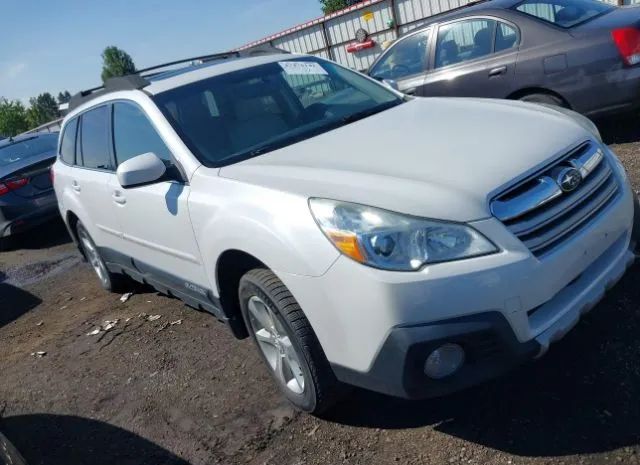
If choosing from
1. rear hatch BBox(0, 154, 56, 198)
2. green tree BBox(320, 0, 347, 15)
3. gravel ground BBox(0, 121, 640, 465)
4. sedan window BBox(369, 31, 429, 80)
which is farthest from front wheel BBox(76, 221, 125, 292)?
green tree BBox(320, 0, 347, 15)

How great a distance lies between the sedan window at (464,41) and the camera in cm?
618

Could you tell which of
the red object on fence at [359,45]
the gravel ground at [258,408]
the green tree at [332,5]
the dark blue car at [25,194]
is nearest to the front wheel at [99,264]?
the gravel ground at [258,408]

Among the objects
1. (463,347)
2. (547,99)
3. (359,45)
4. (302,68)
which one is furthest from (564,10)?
(359,45)

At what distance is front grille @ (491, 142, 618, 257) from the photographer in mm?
2328

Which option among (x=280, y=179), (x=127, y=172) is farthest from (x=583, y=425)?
(x=127, y=172)

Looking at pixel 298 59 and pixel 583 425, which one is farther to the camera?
pixel 298 59

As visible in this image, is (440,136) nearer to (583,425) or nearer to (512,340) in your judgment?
(512,340)

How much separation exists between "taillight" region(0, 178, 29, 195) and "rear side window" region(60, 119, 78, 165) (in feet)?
9.11

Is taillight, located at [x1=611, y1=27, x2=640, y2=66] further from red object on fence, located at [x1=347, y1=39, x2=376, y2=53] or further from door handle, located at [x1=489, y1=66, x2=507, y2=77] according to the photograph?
red object on fence, located at [x1=347, y1=39, x2=376, y2=53]

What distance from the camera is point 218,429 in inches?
121

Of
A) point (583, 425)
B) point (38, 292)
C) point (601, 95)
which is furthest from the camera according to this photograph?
point (38, 292)

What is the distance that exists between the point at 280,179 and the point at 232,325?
974mm

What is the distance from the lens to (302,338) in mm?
2572

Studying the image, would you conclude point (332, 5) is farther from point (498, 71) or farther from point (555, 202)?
point (555, 202)
